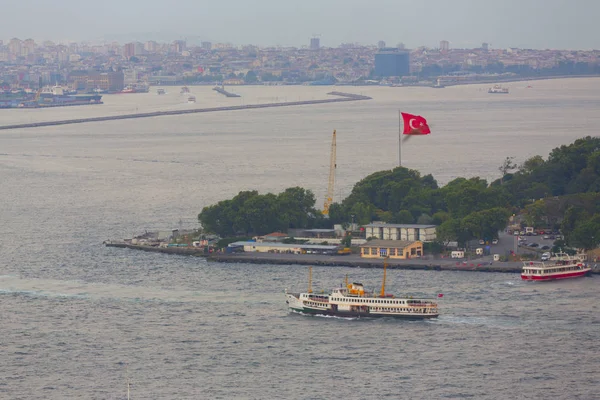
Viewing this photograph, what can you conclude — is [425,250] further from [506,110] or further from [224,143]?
[506,110]

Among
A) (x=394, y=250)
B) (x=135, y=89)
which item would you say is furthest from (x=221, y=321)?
(x=135, y=89)

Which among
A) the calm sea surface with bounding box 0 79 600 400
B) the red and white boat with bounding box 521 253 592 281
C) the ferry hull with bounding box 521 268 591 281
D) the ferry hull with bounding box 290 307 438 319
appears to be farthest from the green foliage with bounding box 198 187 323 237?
the ferry hull with bounding box 290 307 438 319

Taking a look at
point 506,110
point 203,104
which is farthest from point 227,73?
point 506,110

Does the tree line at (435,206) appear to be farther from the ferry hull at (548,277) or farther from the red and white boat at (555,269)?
the ferry hull at (548,277)

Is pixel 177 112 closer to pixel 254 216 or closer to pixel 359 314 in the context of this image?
pixel 254 216

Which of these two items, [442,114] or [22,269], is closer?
[22,269]

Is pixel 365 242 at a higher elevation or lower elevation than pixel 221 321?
higher

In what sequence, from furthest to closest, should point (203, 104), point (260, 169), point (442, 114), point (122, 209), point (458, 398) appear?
point (203, 104) < point (442, 114) < point (260, 169) < point (122, 209) < point (458, 398)

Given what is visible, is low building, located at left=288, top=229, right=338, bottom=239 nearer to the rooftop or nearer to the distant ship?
the rooftop
